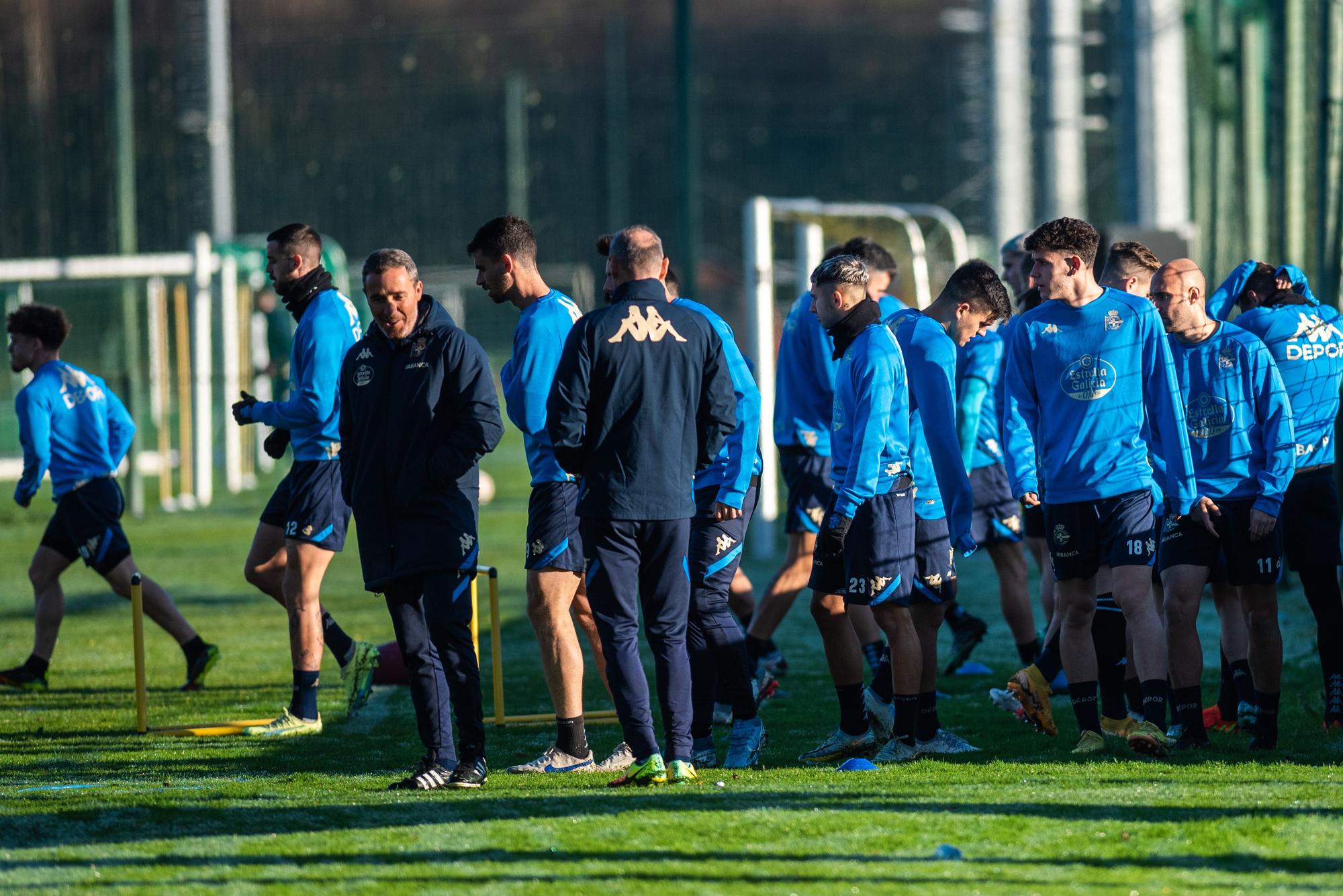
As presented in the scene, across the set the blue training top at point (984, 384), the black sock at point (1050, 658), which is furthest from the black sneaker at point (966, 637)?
the black sock at point (1050, 658)

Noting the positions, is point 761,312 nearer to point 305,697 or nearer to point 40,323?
point 40,323

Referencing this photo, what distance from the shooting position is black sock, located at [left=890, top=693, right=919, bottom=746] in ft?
21.2

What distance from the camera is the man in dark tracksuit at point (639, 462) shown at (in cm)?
575

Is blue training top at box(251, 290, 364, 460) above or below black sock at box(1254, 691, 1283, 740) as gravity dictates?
above

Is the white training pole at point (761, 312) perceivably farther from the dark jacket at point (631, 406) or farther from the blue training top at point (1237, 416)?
the dark jacket at point (631, 406)

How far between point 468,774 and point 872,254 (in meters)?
3.46

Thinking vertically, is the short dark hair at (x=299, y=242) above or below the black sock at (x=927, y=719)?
above

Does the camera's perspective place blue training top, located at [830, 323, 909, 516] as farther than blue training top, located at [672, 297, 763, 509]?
No

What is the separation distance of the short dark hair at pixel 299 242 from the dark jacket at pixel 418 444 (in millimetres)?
1545

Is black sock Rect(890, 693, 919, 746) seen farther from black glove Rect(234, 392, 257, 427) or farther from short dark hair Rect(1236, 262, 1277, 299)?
black glove Rect(234, 392, 257, 427)

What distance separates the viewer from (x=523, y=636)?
10734mm

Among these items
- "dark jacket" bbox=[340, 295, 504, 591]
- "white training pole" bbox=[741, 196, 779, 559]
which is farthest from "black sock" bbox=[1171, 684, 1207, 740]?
"white training pole" bbox=[741, 196, 779, 559]

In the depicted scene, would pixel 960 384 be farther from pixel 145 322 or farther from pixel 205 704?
pixel 145 322

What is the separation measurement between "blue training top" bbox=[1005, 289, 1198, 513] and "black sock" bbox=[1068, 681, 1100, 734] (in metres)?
0.73
